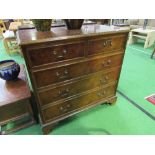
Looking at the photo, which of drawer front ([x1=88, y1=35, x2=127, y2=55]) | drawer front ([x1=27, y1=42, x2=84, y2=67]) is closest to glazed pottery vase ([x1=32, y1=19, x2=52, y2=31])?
drawer front ([x1=27, y1=42, x2=84, y2=67])

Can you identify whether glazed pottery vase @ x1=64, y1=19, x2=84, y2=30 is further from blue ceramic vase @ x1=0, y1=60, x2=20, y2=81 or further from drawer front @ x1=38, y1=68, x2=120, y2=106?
blue ceramic vase @ x1=0, y1=60, x2=20, y2=81

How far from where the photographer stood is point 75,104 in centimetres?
145

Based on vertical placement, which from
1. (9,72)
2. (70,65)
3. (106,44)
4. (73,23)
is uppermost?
(73,23)

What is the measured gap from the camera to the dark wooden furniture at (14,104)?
1.25m

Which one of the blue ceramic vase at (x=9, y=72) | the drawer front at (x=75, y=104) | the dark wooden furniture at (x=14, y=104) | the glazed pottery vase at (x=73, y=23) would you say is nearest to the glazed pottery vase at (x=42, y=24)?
the glazed pottery vase at (x=73, y=23)

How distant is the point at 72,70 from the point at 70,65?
0.06 meters

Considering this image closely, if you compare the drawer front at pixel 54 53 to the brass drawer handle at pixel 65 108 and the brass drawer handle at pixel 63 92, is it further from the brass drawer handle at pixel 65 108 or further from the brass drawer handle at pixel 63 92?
the brass drawer handle at pixel 65 108

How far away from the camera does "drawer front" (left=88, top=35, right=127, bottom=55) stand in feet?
3.84

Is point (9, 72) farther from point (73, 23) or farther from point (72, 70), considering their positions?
point (73, 23)

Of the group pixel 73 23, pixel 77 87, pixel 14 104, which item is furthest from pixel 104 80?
pixel 14 104

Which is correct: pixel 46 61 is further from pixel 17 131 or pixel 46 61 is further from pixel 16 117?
pixel 17 131
